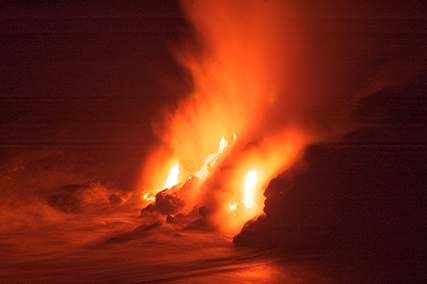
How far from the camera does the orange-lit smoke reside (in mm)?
4242

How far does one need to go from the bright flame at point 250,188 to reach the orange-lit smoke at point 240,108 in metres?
0.01

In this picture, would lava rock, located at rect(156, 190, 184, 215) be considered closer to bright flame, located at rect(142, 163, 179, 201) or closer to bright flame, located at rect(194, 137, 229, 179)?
bright flame, located at rect(194, 137, 229, 179)

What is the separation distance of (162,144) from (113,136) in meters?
0.94

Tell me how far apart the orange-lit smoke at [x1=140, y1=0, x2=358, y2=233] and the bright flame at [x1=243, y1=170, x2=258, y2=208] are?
0.5 inches

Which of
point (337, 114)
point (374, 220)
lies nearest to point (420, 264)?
point (374, 220)

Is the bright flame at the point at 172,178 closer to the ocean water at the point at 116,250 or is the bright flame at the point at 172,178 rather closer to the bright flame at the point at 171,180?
the bright flame at the point at 171,180

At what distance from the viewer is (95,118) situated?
6.35m

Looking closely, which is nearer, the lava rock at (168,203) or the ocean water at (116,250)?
the ocean water at (116,250)

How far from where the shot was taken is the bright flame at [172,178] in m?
5.19

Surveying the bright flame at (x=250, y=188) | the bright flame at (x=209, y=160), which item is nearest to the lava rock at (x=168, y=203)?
the bright flame at (x=209, y=160)

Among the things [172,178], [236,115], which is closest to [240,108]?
[236,115]

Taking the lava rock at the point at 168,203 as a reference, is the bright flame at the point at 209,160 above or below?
above

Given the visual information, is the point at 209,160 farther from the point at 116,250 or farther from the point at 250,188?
the point at 116,250

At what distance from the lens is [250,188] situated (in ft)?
14.1
